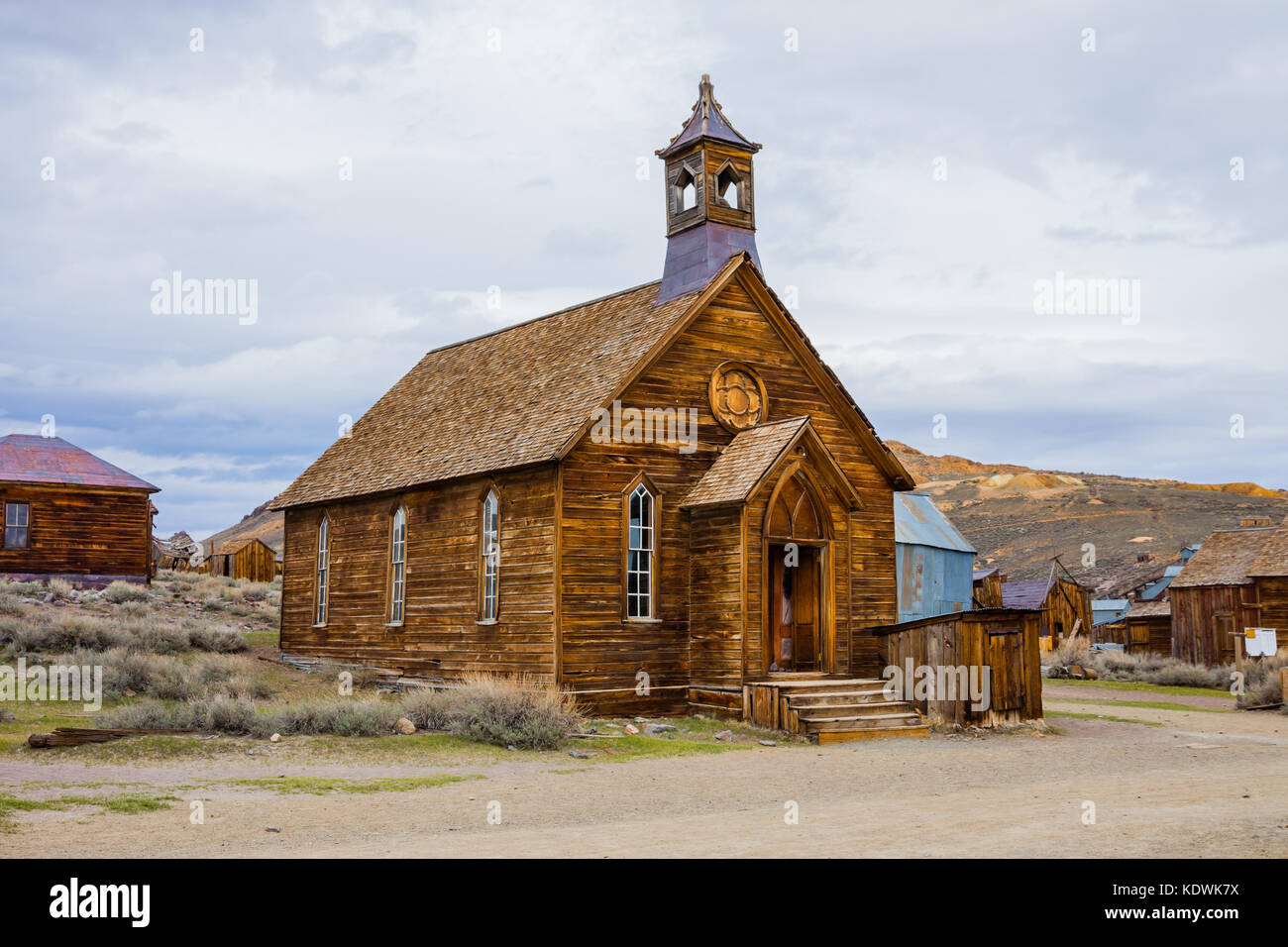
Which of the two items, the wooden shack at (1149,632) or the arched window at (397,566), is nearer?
the arched window at (397,566)

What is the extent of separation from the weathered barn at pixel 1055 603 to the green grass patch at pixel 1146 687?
9712mm

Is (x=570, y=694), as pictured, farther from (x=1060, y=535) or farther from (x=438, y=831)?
(x=1060, y=535)

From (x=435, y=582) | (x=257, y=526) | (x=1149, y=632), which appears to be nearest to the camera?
(x=435, y=582)

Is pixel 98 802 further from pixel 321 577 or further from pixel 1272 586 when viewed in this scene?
pixel 1272 586

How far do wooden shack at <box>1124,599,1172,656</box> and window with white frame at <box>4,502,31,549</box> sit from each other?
41.1 meters

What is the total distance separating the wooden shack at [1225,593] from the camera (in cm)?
3656

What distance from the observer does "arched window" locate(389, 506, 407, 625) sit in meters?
24.0

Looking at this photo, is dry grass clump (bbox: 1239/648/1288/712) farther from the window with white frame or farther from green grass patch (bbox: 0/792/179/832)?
the window with white frame

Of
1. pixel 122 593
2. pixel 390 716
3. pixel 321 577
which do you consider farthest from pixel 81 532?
pixel 390 716

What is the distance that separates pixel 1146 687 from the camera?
3547 centimetres

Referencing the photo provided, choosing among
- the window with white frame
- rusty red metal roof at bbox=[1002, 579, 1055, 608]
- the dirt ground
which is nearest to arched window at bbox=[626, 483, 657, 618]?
the dirt ground

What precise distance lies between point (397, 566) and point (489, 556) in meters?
3.79

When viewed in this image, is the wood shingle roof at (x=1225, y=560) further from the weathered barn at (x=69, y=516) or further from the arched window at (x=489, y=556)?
the weathered barn at (x=69, y=516)

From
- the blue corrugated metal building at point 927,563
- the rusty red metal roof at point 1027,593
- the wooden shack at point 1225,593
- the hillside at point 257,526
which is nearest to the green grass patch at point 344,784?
the blue corrugated metal building at point 927,563
